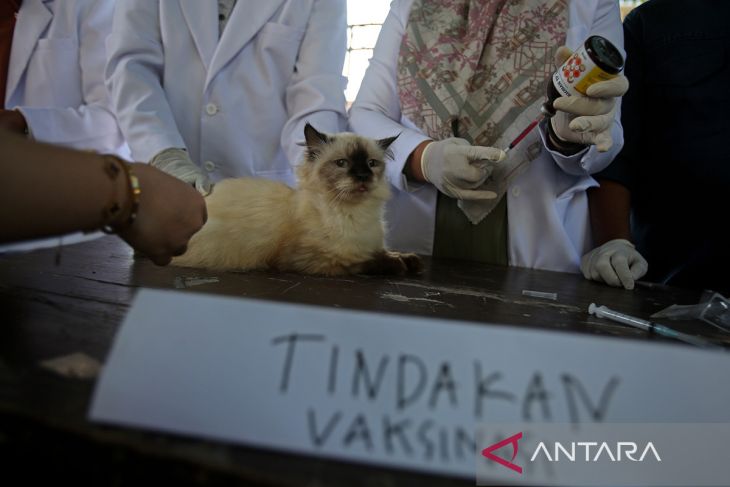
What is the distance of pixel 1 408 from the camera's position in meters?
0.40

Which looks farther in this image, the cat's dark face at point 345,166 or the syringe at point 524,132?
the syringe at point 524,132

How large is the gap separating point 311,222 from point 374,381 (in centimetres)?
90

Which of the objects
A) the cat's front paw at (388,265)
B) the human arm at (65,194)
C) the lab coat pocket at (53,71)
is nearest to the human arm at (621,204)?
the cat's front paw at (388,265)

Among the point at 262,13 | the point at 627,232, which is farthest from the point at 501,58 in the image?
Result: the point at 262,13

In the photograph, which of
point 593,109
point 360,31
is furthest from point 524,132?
point 360,31

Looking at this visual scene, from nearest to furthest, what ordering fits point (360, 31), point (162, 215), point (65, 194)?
point (65, 194), point (162, 215), point (360, 31)

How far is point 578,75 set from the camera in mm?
1154

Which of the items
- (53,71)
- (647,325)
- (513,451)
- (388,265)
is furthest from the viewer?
(53,71)

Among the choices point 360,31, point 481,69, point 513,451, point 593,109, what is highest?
point 360,31

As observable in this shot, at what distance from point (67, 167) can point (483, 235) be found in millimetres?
1465

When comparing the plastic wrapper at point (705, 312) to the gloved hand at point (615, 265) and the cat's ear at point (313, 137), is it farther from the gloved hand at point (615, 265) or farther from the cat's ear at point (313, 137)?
the cat's ear at point (313, 137)

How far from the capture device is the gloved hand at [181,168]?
1.31 metres

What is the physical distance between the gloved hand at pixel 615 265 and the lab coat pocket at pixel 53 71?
2.16m

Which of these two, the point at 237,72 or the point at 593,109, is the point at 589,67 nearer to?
the point at 593,109
